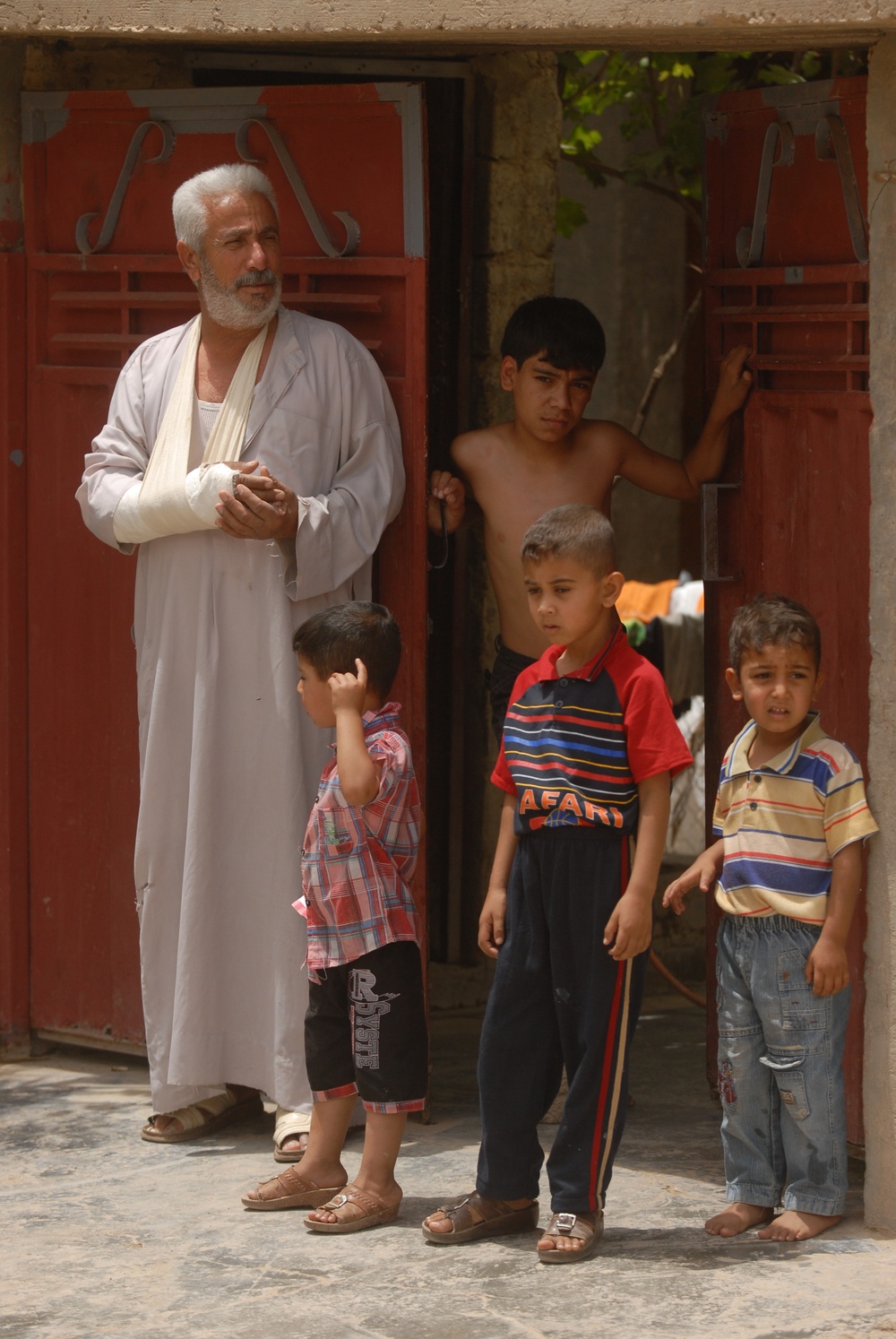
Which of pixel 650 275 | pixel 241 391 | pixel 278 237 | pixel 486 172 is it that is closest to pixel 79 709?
pixel 241 391

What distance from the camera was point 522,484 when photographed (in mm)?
4617

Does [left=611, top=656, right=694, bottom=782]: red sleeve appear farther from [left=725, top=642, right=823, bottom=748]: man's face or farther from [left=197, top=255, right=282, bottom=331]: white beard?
[left=197, top=255, right=282, bottom=331]: white beard

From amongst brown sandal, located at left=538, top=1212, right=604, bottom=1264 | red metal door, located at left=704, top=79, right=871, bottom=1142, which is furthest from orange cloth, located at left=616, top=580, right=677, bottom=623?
brown sandal, located at left=538, top=1212, right=604, bottom=1264

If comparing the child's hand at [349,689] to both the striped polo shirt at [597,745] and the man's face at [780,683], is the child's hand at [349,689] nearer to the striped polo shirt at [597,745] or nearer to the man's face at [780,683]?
the striped polo shirt at [597,745]

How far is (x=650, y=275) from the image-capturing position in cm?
895

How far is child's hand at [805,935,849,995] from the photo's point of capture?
360cm

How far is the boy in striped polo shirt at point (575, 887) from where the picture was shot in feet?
11.8

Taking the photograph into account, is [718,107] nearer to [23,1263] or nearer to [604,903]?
[604,903]

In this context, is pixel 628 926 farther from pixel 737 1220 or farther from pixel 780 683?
pixel 737 1220

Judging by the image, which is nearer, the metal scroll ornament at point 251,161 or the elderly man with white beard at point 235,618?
the elderly man with white beard at point 235,618

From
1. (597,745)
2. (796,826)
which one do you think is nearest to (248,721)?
(597,745)

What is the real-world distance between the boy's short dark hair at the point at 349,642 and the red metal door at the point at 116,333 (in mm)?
630

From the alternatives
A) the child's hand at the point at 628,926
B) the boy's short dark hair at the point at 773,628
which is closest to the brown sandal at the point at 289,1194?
the child's hand at the point at 628,926

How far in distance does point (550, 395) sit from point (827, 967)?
1.71m
